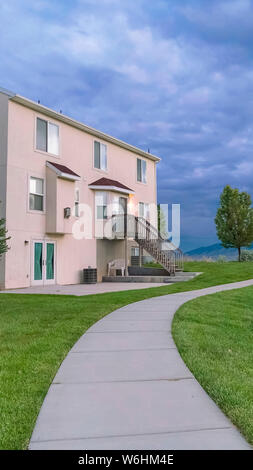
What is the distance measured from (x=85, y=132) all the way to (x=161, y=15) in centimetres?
771

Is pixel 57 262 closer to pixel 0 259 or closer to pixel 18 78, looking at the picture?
pixel 0 259

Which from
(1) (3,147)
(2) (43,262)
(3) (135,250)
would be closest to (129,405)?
(1) (3,147)

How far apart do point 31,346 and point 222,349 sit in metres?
2.81

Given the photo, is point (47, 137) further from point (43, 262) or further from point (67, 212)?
point (43, 262)

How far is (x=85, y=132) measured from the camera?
21.3 meters

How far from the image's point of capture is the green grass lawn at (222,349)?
142 inches

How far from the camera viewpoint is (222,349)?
5828 millimetres

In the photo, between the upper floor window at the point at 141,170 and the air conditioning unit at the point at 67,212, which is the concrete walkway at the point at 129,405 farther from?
the upper floor window at the point at 141,170

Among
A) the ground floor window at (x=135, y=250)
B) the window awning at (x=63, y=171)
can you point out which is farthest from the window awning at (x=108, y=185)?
the ground floor window at (x=135, y=250)

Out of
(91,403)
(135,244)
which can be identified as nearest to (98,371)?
(91,403)

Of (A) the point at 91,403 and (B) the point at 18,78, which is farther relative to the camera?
(B) the point at 18,78

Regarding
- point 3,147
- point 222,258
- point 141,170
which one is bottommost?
point 222,258

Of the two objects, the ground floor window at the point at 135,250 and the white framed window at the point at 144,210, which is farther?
the white framed window at the point at 144,210

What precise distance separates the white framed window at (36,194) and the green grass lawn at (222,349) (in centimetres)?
1000
